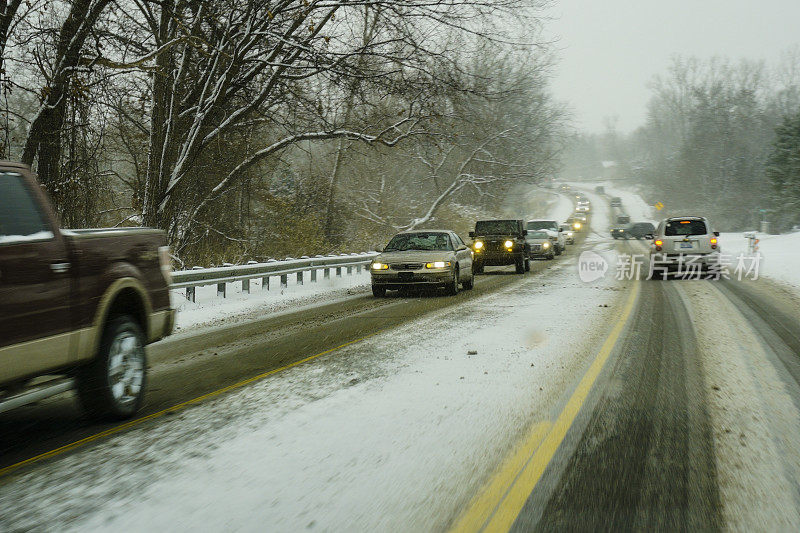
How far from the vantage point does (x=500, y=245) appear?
82.5ft

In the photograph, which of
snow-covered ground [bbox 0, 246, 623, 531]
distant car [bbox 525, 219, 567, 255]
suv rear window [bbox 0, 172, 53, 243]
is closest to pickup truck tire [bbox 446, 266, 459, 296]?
snow-covered ground [bbox 0, 246, 623, 531]

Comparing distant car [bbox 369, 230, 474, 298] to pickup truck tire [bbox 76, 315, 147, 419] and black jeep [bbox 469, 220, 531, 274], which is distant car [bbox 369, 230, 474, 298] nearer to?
A: black jeep [bbox 469, 220, 531, 274]

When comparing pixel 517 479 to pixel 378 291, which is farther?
pixel 378 291

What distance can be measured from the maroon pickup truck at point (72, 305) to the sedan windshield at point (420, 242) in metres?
11.9

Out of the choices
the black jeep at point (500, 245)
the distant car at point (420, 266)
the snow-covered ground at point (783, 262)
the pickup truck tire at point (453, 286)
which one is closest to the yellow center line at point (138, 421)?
the distant car at point (420, 266)

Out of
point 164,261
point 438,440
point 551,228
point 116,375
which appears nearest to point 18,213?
point 116,375

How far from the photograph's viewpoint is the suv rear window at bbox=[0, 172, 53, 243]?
4.88 meters

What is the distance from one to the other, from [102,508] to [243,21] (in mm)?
14056

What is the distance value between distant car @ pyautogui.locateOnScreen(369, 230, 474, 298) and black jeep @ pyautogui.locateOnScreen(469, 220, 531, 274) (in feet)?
21.6

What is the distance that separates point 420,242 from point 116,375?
12983 millimetres

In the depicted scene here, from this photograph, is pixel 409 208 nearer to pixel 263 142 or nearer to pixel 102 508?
pixel 263 142

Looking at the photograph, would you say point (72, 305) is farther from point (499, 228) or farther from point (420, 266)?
point (499, 228)

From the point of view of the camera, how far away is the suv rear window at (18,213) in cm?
488

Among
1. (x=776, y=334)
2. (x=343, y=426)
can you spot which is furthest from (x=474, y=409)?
(x=776, y=334)
